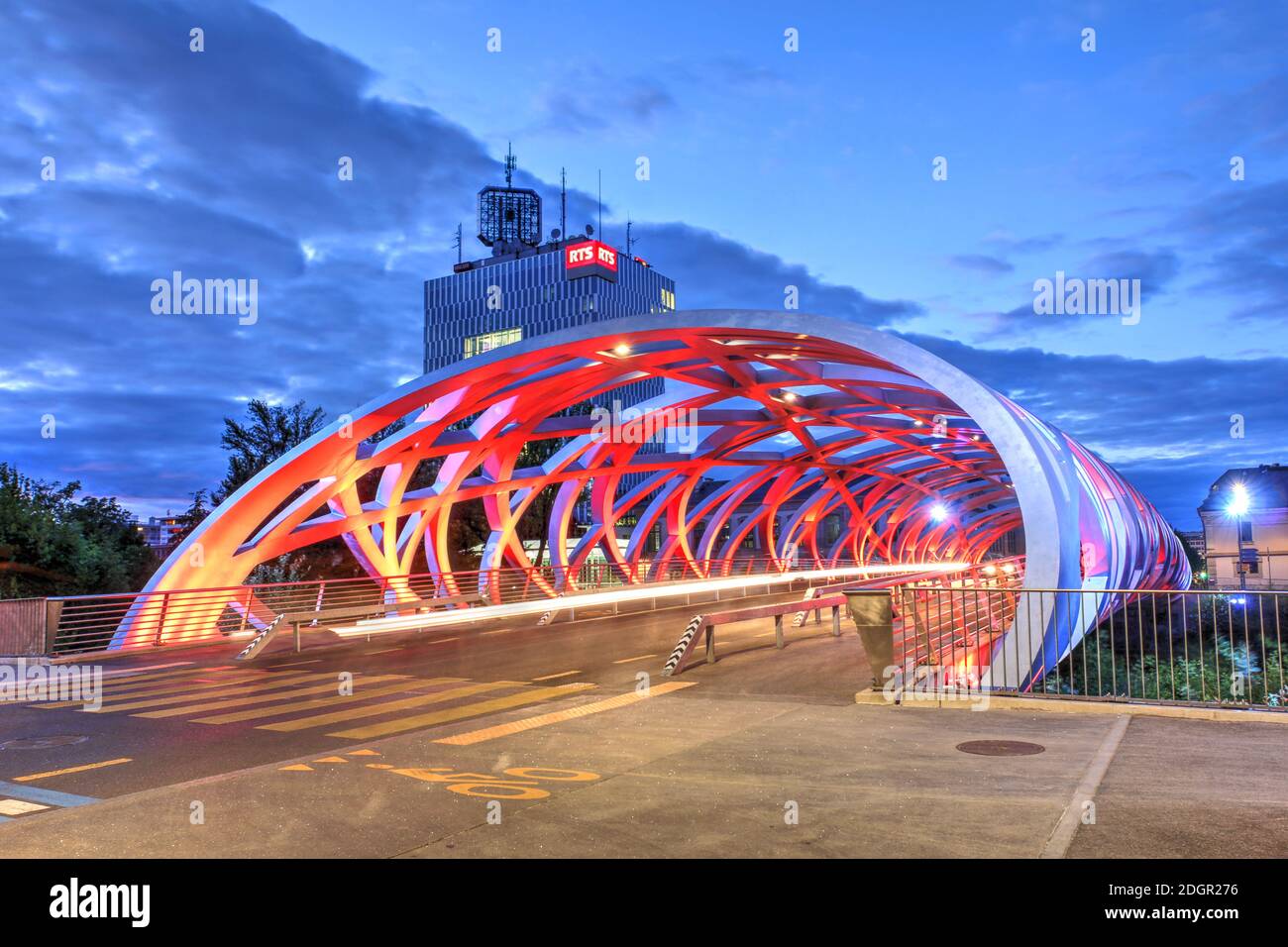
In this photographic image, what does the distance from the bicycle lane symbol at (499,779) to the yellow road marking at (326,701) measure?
3.92 metres

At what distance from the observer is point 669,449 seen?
4344 cm

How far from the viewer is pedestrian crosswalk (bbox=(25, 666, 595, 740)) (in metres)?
11.0

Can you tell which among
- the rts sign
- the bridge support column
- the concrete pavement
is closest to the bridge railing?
the concrete pavement

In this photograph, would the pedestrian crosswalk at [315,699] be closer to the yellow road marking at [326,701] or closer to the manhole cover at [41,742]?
the yellow road marking at [326,701]

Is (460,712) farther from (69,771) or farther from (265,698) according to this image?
(69,771)

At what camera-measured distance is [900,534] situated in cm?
8469

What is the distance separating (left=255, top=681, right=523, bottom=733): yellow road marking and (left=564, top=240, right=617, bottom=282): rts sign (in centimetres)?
10964

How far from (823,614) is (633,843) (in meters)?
22.5

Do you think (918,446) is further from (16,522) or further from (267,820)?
(267,820)

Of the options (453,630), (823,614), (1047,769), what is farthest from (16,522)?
(1047,769)

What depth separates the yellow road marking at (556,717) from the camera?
969 centimetres

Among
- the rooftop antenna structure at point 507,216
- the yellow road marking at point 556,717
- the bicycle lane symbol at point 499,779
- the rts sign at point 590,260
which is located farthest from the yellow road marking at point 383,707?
the rooftop antenna structure at point 507,216

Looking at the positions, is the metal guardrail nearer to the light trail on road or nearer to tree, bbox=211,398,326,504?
the light trail on road
